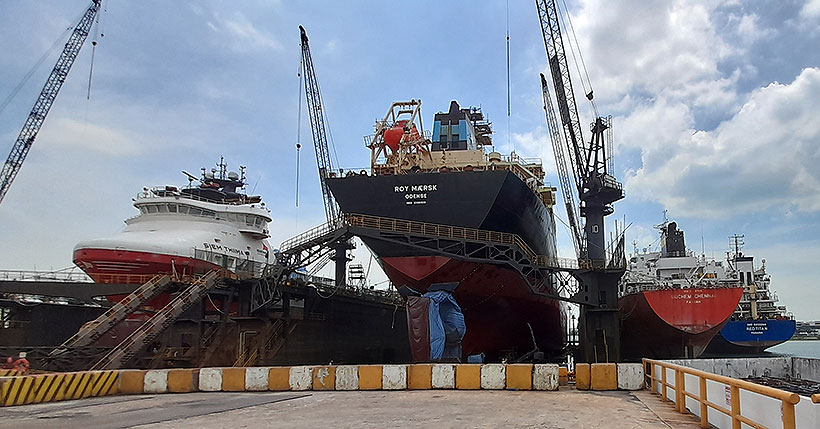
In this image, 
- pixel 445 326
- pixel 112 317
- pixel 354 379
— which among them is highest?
pixel 112 317

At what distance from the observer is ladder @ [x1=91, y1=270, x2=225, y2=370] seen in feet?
66.3

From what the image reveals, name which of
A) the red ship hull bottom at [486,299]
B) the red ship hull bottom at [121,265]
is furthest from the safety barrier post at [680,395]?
the red ship hull bottom at [121,265]

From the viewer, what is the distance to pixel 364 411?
12.2 meters

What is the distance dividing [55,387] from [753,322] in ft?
156

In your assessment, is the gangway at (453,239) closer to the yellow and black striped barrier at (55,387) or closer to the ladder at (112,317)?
the ladder at (112,317)

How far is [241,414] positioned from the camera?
39.2ft

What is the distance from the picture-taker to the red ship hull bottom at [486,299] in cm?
2591

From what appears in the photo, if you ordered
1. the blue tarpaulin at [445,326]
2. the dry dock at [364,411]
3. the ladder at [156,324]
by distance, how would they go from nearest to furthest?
the dry dock at [364,411] < the ladder at [156,324] < the blue tarpaulin at [445,326]

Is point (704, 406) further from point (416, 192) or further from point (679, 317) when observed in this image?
point (679, 317)

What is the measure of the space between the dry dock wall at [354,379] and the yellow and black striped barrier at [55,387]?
1.1 inches

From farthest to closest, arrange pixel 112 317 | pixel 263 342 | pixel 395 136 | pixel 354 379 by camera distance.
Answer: pixel 395 136, pixel 263 342, pixel 112 317, pixel 354 379

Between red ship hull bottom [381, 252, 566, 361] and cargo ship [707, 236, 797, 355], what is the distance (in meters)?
22.3

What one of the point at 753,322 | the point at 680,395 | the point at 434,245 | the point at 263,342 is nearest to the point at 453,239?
the point at 434,245

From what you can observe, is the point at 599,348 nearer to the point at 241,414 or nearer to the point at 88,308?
the point at 241,414
